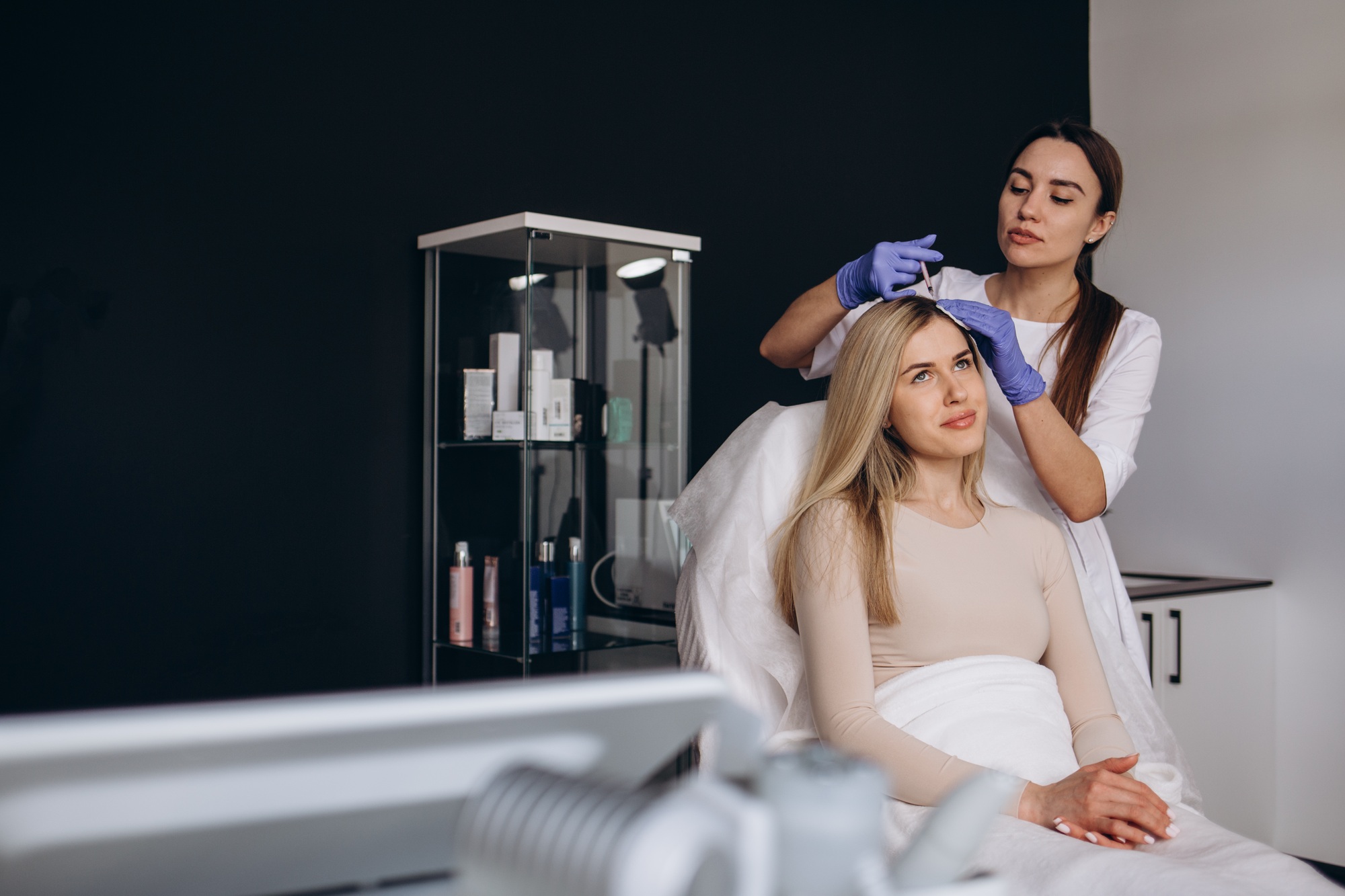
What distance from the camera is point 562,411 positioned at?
2.54 meters

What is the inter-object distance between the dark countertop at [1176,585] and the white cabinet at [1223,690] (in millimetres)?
18

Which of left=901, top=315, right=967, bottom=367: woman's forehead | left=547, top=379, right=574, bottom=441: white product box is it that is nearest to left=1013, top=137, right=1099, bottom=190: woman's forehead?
left=901, top=315, right=967, bottom=367: woman's forehead

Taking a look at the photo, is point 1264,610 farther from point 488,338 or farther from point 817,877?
point 817,877

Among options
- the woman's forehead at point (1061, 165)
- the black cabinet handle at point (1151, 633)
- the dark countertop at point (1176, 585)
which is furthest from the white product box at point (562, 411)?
the black cabinet handle at point (1151, 633)

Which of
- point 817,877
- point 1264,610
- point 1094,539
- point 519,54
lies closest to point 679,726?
point 817,877

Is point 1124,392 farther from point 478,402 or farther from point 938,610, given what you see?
point 478,402

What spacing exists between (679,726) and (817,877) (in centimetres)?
12

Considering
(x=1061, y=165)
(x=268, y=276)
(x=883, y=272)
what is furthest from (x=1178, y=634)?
(x=268, y=276)

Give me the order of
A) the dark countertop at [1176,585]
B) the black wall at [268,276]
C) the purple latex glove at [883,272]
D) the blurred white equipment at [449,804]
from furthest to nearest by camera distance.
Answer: the dark countertop at [1176,585]
the black wall at [268,276]
the purple latex glove at [883,272]
the blurred white equipment at [449,804]

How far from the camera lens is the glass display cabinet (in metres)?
2.47

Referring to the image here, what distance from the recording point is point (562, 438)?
8.32 feet

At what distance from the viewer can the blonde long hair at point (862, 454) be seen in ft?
5.59

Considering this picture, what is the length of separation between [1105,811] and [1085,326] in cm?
104

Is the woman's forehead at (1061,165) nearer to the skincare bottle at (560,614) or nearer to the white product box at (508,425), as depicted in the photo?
the white product box at (508,425)
